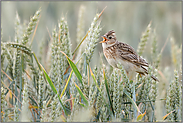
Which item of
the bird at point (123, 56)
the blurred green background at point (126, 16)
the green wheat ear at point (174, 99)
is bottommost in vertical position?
the green wheat ear at point (174, 99)

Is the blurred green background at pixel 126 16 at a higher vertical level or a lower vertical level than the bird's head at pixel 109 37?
higher

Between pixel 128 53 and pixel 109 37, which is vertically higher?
pixel 109 37

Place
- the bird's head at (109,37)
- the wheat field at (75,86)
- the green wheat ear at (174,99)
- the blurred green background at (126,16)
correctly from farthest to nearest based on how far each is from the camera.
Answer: the blurred green background at (126,16), the bird's head at (109,37), the green wheat ear at (174,99), the wheat field at (75,86)

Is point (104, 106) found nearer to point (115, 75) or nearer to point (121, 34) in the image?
point (115, 75)

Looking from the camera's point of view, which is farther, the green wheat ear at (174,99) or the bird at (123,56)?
the bird at (123,56)

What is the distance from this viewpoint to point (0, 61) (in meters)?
2.08

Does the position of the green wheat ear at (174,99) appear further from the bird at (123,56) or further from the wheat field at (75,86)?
the bird at (123,56)

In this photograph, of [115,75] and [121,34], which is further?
[121,34]

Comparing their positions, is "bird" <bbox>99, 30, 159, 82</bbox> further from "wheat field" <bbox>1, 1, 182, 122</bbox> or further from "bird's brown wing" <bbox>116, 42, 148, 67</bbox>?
"wheat field" <bbox>1, 1, 182, 122</bbox>

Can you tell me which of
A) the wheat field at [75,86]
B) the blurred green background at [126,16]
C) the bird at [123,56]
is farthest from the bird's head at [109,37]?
the blurred green background at [126,16]

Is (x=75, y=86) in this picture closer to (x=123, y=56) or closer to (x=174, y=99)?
(x=174, y=99)

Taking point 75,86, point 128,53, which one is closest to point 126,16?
point 128,53

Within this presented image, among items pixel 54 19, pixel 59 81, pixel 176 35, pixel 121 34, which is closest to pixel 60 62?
pixel 59 81

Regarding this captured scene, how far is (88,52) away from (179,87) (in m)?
0.88
